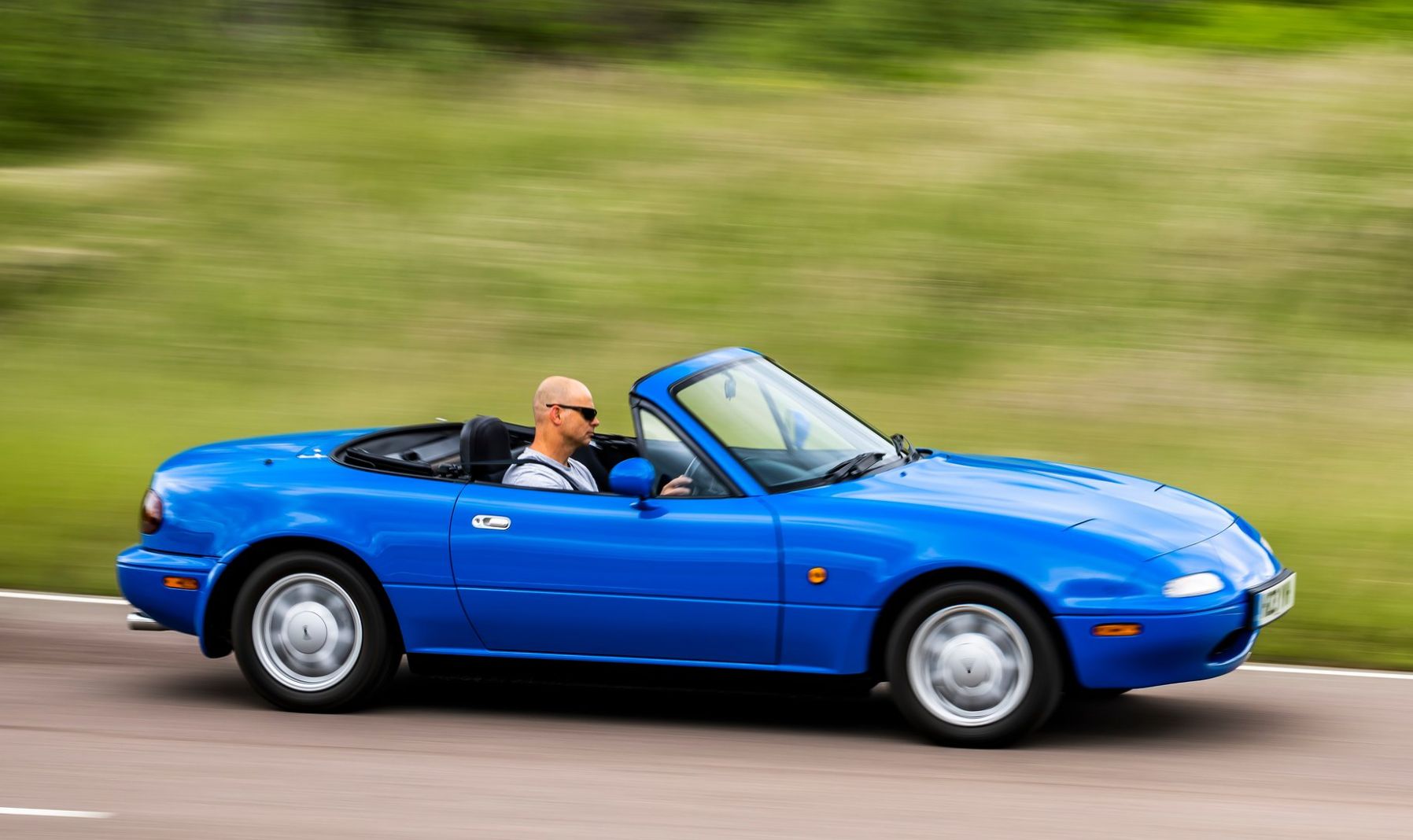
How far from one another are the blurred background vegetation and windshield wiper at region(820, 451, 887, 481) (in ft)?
9.31

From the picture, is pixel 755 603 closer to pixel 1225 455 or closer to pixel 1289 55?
pixel 1225 455

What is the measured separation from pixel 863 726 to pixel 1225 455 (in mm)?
5571

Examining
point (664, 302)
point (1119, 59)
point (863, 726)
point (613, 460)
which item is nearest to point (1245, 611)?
point (863, 726)

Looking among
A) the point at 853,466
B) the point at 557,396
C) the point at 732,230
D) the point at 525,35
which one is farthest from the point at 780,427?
the point at 525,35

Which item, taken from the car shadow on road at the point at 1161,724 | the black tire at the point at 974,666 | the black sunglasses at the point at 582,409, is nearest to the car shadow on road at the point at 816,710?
the car shadow on road at the point at 1161,724

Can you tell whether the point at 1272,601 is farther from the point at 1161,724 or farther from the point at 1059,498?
the point at 1059,498

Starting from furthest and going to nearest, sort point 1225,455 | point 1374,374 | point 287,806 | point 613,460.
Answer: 1. point 1374,374
2. point 1225,455
3. point 613,460
4. point 287,806

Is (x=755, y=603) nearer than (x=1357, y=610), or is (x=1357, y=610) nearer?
(x=755, y=603)

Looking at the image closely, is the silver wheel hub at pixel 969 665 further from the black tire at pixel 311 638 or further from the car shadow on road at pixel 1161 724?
the black tire at pixel 311 638

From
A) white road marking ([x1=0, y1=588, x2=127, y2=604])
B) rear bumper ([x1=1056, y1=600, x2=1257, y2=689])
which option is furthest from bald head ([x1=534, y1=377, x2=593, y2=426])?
white road marking ([x1=0, y1=588, x2=127, y2=604])

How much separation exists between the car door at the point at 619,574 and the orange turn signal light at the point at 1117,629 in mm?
1105

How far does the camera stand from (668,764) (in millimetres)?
5941

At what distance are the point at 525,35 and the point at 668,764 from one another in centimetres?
1531

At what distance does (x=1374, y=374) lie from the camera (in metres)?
12.4
